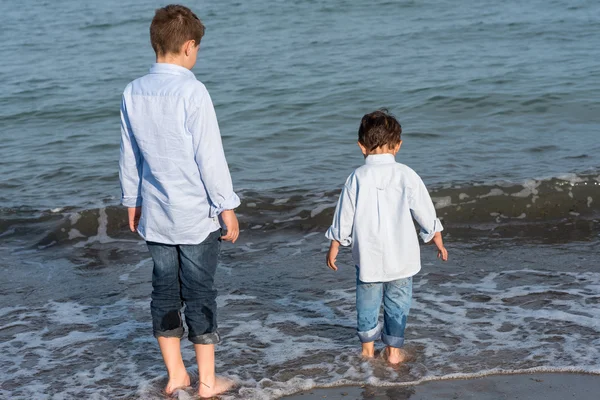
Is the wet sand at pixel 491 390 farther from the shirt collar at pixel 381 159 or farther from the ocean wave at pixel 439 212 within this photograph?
the ocean wave at pixel 439 212

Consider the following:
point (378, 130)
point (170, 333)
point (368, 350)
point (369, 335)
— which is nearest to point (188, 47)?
point (378, 130)

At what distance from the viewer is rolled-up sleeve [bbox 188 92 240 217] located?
11.7ft

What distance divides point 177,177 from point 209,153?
0.21 meters

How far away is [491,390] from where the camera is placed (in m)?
4.18

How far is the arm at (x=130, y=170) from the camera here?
148 inches

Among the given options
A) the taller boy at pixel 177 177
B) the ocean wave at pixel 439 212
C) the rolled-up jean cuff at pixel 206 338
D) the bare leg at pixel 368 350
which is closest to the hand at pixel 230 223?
the taller boy at pixel 177 177

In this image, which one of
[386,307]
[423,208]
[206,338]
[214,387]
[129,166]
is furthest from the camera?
[386,307]

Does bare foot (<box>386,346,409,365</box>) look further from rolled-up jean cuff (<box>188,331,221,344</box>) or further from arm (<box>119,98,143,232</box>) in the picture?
arm (<box>119,98,143,232</box>)

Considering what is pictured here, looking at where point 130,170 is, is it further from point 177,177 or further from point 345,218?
point 345,218

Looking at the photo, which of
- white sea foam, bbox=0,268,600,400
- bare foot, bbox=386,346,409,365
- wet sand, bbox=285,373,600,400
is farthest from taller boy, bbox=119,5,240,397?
bare foot, bbox=386,346,409,365

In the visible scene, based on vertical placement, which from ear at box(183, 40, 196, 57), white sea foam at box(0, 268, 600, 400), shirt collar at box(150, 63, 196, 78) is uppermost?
ear at box(183, 40, 196, 57)

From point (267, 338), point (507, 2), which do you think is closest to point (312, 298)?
point (267, 338)

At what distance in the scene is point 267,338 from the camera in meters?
5.07

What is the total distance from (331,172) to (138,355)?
4.28m
